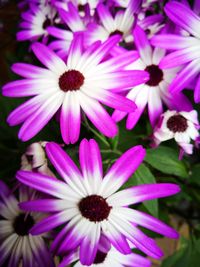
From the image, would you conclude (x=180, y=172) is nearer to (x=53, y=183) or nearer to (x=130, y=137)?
(x=130, y=137)

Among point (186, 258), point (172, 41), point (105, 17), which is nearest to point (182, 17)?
point (172, 41)

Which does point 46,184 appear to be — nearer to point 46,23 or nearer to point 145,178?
point 145,178

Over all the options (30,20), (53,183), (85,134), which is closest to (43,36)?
(30,20)

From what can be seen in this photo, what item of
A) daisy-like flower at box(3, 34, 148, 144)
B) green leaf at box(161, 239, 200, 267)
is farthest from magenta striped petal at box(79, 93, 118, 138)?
green leaf at box(161, 239, 200, 267)

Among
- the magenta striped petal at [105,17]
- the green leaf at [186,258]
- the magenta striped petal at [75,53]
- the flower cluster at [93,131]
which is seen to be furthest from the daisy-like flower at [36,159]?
the green leaf at [186,258]

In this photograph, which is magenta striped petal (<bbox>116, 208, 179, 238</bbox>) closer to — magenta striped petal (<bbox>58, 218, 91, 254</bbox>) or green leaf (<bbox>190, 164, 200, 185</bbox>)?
magenta striped petal (<bbox>58, 218, 91, 254</bbox>)

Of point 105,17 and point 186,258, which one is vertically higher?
point 105,17

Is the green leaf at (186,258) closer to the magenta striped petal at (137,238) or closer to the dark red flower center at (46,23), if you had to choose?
the magenta striped petal at (137,238)
